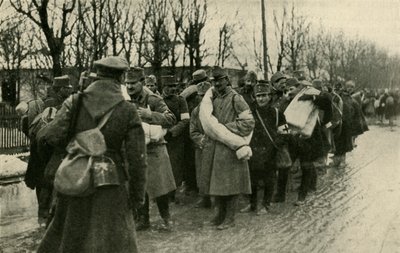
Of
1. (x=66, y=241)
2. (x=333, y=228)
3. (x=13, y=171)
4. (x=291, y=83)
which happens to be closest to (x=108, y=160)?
(x=66, y=241)

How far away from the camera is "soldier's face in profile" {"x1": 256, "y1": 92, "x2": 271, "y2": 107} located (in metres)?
8.62

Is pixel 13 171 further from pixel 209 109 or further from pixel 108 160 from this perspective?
pixel 108 160

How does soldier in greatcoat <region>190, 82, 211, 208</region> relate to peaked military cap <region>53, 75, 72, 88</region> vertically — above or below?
below

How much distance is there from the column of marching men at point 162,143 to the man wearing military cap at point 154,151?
12 millimetres

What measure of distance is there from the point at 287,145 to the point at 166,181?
3069mm

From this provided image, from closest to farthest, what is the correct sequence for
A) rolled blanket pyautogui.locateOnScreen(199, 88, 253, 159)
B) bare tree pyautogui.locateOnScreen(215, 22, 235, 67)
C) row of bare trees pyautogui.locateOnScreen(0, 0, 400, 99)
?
1. rolled blanket pyautogui.locateOnScreen(199, 88, 253, 159)
2. row of bare trees pyautogui.locateOnScreen(0, 0, 400, 99)
3. bare tree pyautogui.locateOnScreen(215, 22, 235, 67)

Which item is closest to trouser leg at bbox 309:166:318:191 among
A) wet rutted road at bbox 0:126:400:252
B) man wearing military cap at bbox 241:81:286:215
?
wet rutted road at bbox 0:126:400:252

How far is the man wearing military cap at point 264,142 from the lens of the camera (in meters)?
8.65

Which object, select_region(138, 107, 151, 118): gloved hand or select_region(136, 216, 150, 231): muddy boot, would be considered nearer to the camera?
select_region(138, 107, 151, 118): gloved hand

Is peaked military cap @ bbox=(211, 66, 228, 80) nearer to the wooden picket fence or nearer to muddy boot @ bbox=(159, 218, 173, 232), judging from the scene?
muddy boot @ bbox=(159, 218, 173, 232)

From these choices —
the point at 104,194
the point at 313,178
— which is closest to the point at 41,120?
the point at 104,194

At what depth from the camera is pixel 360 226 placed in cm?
774

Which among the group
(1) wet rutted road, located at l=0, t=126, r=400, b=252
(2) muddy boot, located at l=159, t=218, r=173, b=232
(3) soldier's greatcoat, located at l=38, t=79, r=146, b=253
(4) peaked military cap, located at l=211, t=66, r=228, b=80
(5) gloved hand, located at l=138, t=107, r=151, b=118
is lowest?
(1) wet rutted road, located at l=0, t=126, r=400, b=252

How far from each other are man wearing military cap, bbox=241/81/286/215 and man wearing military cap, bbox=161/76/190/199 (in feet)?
3.39
